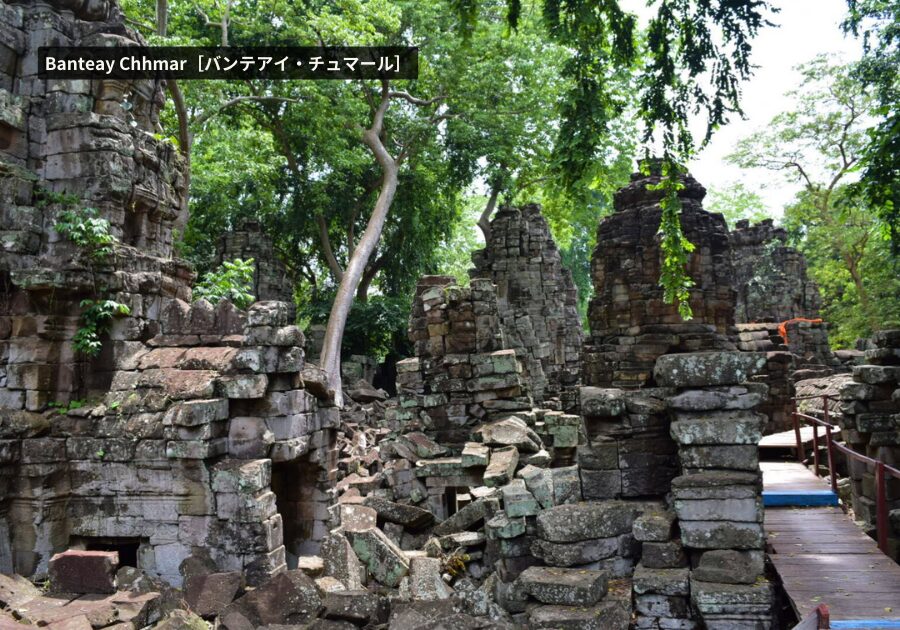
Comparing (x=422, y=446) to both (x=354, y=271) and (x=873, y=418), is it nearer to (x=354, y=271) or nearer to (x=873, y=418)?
(x=873, y=418)

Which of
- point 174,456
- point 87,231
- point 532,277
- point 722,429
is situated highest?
point 532,277

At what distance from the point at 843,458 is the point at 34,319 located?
38.2 ft

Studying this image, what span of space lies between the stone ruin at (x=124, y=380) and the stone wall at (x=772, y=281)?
2200 centimetres

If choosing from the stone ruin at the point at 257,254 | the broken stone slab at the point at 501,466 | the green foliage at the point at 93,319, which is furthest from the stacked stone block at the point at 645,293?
the stone ruin at the point at 257,254

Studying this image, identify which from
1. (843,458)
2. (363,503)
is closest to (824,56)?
(843,458)

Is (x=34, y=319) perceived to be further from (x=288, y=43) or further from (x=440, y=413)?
(x=288, y=43)

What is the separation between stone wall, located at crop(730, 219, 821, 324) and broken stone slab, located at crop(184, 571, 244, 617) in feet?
76.4

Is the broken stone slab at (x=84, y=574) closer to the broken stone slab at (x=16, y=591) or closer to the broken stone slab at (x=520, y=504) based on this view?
the broken stone slab at (x=16, y=591)

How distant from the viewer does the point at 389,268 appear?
28.0m

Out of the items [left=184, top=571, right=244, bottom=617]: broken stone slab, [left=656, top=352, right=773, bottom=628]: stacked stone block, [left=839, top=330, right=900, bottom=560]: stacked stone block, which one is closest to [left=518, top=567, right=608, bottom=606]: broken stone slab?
[left=656, top=352, right=773, bottom=628]: stacked stone block

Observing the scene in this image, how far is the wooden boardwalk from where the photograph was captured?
4398 millimetres

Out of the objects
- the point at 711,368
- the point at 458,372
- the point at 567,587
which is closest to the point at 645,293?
the point at 458,372

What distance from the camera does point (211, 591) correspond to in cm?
646

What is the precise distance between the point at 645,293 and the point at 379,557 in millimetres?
8589
